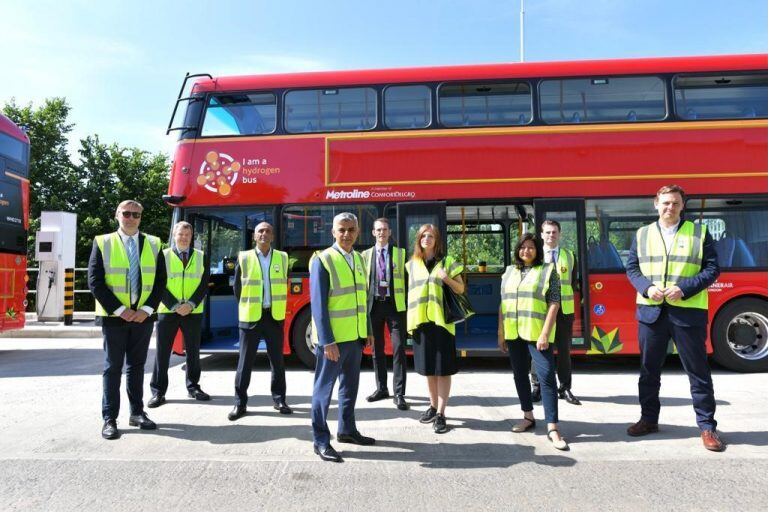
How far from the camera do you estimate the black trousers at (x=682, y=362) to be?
386cm

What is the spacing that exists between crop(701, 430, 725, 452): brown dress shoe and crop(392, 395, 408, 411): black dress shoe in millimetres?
2487

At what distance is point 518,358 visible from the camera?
412cm

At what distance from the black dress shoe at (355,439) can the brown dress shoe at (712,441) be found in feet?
8.23

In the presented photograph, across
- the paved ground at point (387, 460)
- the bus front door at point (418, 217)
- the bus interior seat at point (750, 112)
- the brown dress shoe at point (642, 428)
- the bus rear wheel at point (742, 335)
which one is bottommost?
the paved ground at point (387, 460)

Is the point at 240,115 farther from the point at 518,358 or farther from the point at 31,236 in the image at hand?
the point at 31,236

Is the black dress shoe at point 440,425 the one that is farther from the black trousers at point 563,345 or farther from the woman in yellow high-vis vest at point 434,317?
the black trousers at point 563,345

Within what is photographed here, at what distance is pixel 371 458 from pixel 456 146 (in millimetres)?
4514

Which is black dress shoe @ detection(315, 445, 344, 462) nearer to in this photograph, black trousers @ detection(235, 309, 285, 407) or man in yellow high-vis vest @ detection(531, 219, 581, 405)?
black trousers @ detection(235, 309, 285, 407)

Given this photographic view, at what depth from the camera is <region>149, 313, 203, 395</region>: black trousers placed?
5.23 metres

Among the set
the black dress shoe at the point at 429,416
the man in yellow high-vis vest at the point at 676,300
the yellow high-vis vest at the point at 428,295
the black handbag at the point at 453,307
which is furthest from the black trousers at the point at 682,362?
the black dress shoe at the point at 429,416

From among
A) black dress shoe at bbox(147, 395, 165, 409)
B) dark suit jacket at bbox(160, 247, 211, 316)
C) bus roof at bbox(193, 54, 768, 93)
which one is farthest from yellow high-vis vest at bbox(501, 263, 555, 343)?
bus roof at bbox(193, 54, 768, 93)

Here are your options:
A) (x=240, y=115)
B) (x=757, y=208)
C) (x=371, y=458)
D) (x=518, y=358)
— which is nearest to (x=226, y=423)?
(x=371, y=458)

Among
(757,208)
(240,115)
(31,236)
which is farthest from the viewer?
(31,236)

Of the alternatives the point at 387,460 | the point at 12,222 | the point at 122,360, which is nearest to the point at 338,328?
the point at 387,460
